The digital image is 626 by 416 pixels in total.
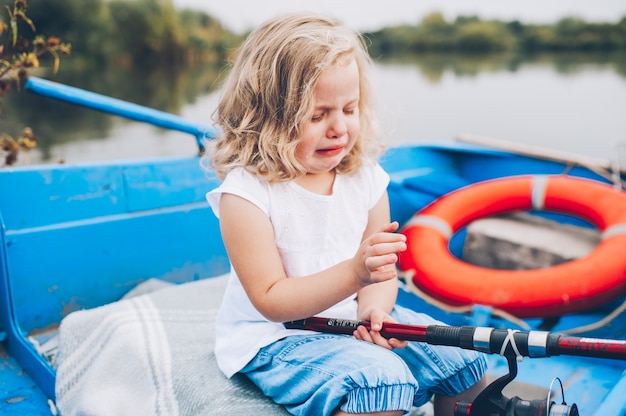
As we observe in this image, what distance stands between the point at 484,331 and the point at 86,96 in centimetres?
156

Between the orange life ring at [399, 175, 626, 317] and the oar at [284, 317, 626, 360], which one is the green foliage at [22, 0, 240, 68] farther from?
the oar at [284, 317, 626, 360]

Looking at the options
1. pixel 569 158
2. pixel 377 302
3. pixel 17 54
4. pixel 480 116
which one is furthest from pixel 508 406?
pixel 480 116

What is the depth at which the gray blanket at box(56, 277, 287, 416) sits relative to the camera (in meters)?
1.25

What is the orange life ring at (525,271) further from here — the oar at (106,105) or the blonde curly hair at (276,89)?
the blonde curly hair at (276,89)

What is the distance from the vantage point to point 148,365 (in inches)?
54.3

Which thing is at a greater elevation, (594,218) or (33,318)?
(594,218)

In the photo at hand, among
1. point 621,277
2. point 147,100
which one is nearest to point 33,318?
point 621,277

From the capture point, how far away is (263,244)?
1.18 metres

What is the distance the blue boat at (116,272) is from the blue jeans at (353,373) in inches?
15.9

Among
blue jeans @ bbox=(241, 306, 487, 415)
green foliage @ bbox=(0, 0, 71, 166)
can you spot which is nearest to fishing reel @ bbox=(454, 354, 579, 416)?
blue jeans @ bbox=(241, 306, 487, 415)

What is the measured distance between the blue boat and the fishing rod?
0.55 metres

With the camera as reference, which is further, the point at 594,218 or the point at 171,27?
the point at 171,27

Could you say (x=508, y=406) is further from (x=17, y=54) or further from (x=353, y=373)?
(x=17, y=54)

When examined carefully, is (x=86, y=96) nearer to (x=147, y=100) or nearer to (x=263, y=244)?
(x=263, y=244)
